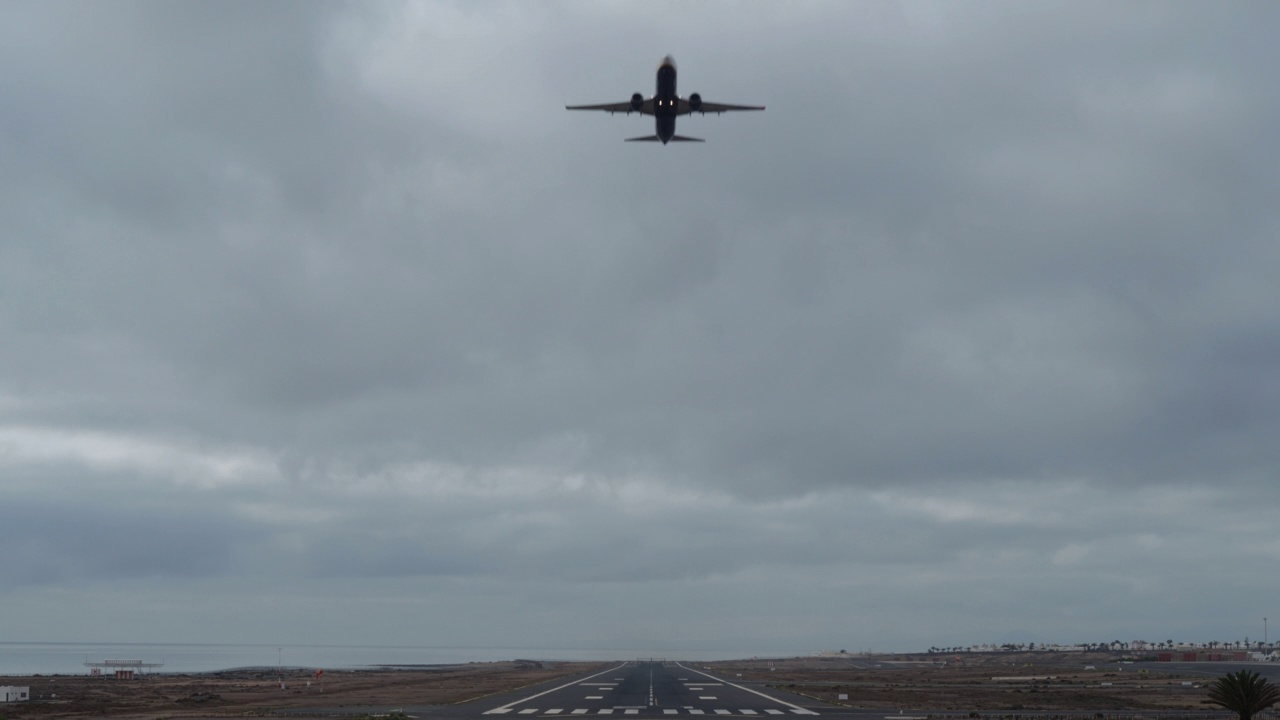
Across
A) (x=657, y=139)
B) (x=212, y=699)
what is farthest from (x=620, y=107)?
(x=212, y=699)

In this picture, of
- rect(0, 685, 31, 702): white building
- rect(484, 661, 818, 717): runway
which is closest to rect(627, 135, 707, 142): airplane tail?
rect(484, 661, 818, 717): runway

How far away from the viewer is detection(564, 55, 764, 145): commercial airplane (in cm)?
6088

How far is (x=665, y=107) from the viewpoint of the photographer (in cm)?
6109

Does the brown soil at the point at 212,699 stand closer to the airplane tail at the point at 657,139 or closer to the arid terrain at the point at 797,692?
the arid terrain at the point at 797,692

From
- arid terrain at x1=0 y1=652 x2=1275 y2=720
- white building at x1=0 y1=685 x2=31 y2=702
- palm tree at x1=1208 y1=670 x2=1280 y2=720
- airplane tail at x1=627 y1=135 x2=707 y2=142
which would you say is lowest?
arid terrain at x1=0 y1=652 x2=1275 y2=720

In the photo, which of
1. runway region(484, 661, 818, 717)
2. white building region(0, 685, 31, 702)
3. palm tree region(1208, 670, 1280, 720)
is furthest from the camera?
white building region(0, 685, 31, 702)

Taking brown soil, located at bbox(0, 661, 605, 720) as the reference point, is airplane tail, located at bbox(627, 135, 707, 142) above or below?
above

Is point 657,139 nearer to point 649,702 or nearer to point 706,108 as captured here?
point 706,108

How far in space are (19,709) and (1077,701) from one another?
75.1 meters

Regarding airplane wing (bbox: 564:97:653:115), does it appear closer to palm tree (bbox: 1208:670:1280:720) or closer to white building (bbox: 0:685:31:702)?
palm tree (bbox: 1208:670:1280:720)

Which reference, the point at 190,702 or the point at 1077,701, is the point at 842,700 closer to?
the point at 1077,701

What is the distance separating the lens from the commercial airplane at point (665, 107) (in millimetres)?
60875

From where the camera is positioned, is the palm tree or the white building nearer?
the palm tree

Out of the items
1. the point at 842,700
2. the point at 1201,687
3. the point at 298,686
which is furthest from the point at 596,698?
the point at 1201,687
